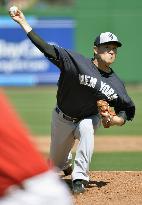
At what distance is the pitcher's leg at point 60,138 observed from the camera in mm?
6520

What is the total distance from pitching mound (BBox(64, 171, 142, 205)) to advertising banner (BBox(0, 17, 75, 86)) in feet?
40.7

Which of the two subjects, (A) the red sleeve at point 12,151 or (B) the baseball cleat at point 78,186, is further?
(B) the baseball cleat at point 78,186

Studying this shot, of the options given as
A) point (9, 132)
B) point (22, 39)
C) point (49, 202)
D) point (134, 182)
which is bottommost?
point (134, 182)

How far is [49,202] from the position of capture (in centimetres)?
236

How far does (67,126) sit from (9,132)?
4.15 meters

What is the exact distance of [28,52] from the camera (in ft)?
64.9

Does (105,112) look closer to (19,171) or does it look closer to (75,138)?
(75,138)

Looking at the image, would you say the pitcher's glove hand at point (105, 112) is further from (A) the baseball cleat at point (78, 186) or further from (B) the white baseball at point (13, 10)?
(B) the white baseball at point (13, 10)

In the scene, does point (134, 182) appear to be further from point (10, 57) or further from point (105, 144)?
point (10, 57)

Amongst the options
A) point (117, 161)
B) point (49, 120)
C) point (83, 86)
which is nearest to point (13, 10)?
point (83, 86)

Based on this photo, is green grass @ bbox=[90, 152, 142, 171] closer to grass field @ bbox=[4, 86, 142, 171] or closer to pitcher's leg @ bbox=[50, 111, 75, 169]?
grass field @ bbox=[4, 86, 142, 171]

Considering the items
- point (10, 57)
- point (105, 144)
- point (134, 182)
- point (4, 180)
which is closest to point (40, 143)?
point (105, 144)

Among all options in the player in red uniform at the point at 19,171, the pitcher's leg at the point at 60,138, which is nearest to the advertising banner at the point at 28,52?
the pitcher's leg at the point at 60,138

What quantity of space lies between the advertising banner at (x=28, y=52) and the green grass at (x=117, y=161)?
34.3 feet
